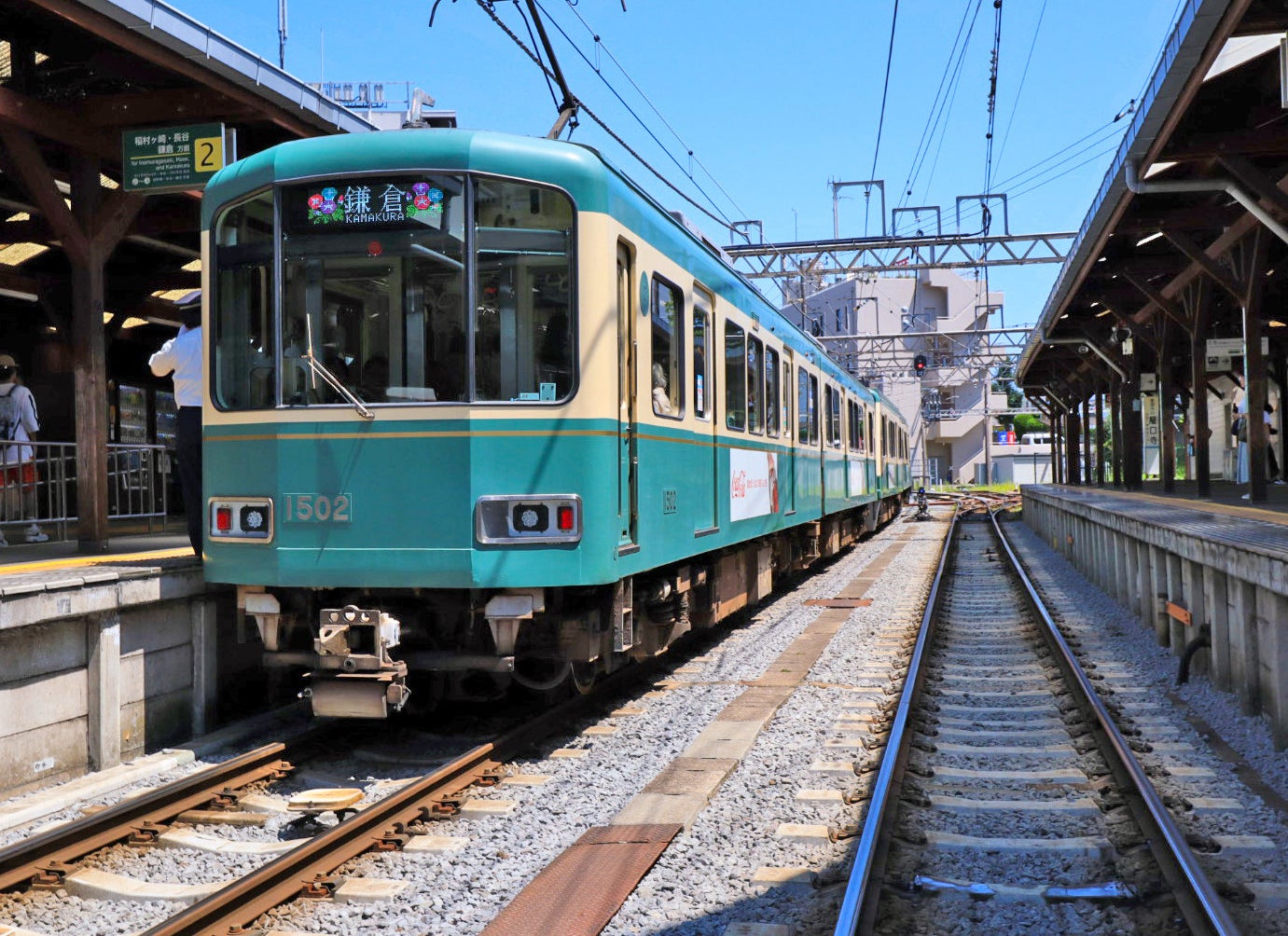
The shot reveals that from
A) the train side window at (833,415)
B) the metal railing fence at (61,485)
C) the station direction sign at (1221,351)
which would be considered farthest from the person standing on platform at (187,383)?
the station direction sign at (1221,351)

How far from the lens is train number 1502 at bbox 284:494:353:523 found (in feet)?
18.7

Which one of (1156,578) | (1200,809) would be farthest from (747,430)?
(1200,809)

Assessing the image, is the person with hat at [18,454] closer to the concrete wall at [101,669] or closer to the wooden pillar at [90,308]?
the wooden pillar at [90,308]

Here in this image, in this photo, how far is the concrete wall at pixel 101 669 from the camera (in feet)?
16.9

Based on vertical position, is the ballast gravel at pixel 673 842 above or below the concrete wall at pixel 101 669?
below

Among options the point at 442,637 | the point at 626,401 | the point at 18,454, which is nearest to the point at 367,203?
the point at 626,401

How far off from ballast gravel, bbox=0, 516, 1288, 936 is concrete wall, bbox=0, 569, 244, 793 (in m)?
1.02

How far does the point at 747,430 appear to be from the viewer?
30.0ft

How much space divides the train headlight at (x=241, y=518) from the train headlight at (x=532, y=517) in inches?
A: 42.9

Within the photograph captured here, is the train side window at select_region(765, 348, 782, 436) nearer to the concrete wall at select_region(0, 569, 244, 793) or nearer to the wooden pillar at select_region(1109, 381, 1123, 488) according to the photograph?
the concrete wall at select_region(0, 569, 244, 793)

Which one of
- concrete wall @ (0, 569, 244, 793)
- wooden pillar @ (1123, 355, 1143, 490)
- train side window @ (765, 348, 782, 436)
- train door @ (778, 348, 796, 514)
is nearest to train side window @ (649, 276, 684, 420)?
concrete wall @ (0, 569, 244, 793)

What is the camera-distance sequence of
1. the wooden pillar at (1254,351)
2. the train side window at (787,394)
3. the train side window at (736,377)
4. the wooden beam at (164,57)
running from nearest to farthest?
the wooden beam at (164,57) → the train side window at (736,377) → the train side window at (787,394) → the wooden pillar at (1254,351)

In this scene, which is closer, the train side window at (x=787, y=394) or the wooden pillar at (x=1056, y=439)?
the train side window at (x=787, y=394)

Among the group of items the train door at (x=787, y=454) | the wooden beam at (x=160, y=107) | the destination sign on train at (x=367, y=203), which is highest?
the wooden beam at (x=160, y=107)
